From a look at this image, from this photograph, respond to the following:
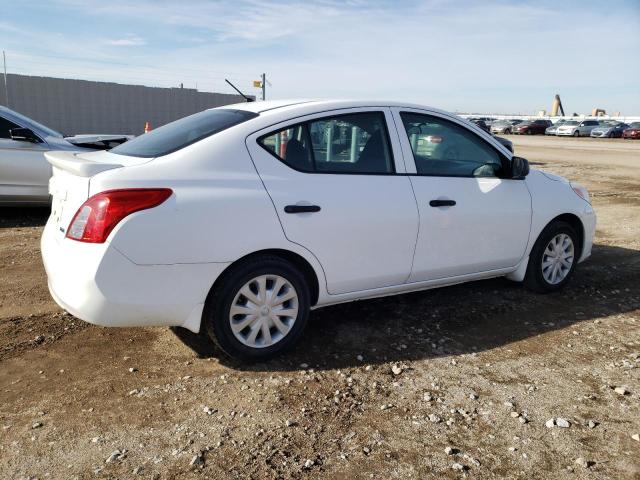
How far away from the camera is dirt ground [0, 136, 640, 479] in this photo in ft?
8.90

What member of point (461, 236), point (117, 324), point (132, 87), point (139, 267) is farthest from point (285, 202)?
point (132, 87)

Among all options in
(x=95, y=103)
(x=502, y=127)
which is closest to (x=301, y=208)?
(x=95, y=103)

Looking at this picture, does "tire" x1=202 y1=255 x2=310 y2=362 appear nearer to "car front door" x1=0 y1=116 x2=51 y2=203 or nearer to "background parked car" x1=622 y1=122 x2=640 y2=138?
"car front door" x1=0 y1=116 x2=51 y2=203

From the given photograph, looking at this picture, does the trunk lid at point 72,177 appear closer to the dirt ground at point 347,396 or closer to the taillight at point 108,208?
the taillight at point 108,208

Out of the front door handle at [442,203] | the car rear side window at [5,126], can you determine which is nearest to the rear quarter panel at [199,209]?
the front door handle at [442,203]

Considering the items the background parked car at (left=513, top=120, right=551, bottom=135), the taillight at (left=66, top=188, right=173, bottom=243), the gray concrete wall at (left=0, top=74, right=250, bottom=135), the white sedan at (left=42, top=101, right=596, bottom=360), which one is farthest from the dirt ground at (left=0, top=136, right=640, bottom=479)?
the background parked car at (left=513, top=120, right=551, bottom=135)

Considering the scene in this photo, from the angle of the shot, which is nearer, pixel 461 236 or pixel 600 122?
pixel 461 236

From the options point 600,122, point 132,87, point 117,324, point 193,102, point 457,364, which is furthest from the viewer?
point 600,122

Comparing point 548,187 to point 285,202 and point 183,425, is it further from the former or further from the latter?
point 183,425

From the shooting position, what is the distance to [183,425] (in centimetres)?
297

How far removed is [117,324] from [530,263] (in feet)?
11.4

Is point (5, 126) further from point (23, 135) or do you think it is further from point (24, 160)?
point (24, 160)

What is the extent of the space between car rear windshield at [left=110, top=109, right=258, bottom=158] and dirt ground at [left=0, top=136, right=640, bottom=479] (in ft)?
4.38

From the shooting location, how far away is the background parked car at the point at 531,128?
47000 millimetres
